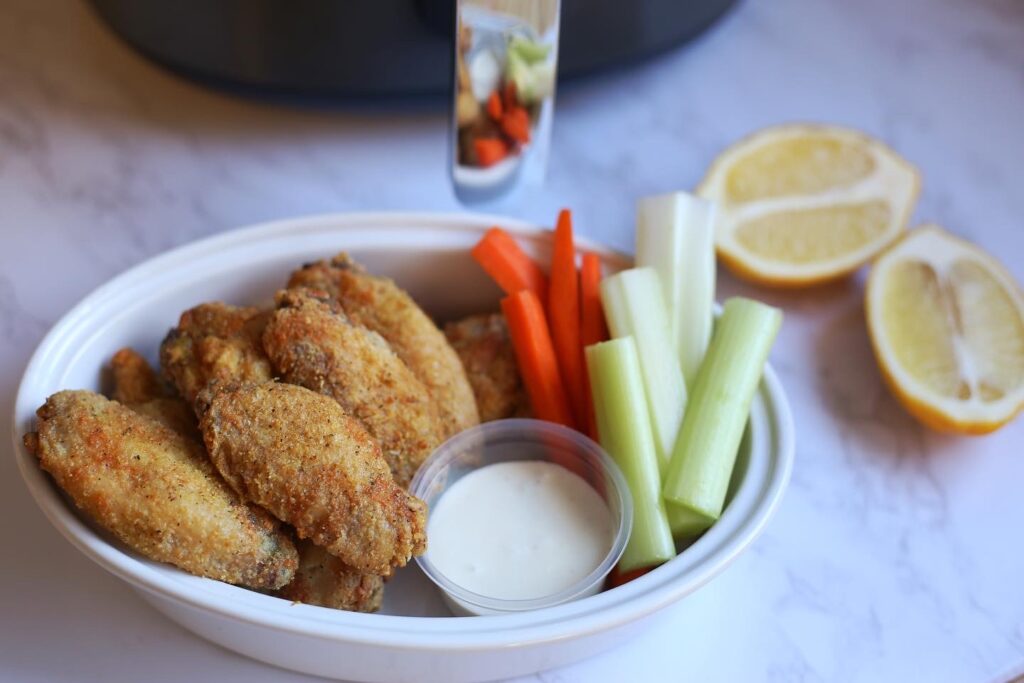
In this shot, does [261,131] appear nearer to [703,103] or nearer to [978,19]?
[703,103]

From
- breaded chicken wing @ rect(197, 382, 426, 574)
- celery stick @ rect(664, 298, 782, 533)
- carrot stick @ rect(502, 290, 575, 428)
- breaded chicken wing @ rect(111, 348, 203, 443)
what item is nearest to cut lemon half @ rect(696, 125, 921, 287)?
celery stick @ rect(664, 298, 782, 533)

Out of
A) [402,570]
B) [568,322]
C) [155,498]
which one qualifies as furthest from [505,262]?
[155,498]

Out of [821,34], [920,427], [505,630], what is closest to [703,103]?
[821,34]

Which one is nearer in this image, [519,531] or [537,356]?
[519,531]

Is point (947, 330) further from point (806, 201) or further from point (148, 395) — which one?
point (148, 395)

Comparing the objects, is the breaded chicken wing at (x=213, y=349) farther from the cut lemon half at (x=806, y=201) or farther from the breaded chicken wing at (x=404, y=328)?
the cut lemon half at (x=806, y=201)

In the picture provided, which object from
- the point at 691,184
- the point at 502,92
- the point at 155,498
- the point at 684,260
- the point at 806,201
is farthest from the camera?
the point at 691,184

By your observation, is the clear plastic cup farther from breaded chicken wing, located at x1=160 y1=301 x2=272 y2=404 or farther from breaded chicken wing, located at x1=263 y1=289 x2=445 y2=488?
breaded chicken wing, located at x1=160 y1=301 x2=272 y2=404
